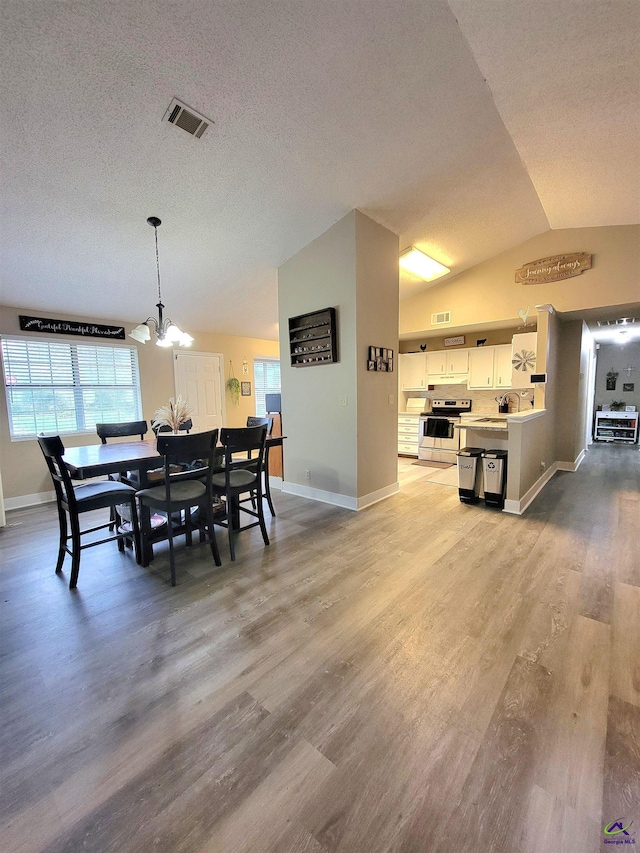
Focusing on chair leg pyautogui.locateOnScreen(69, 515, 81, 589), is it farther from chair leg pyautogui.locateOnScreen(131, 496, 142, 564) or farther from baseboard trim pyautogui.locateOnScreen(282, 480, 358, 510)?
baseboard trim pyautogui.locateOnScreen(282, 480, 358, 510)

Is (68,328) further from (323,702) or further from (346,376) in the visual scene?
(323,702)

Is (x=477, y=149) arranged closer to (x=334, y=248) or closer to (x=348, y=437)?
(x=334, y=248)

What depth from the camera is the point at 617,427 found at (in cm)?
834

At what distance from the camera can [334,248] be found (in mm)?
3674

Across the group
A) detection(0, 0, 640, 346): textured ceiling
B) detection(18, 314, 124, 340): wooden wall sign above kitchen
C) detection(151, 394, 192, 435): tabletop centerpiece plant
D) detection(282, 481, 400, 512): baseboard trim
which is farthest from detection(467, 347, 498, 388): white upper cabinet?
detection(18, 314, 124, 340): wooden wall sign above kitchen

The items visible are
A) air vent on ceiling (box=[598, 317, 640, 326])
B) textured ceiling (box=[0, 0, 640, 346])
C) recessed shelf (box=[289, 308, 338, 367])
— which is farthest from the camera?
air vent on ceiling (box=[598, 317, 640, 326])

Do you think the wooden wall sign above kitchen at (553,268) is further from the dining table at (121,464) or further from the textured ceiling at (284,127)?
the dining table at (121,464)

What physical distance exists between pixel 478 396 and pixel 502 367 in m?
0.77

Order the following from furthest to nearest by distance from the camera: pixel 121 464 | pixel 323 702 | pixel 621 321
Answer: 1. pixel 621 321
2. pixel 121 464
3. pixel 323 702

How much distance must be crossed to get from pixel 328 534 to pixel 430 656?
1.53 m

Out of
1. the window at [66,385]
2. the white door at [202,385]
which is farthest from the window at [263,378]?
the window at [66,385]

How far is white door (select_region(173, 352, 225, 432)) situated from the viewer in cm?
562

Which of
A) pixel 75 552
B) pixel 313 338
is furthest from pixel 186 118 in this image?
pixel 75 552

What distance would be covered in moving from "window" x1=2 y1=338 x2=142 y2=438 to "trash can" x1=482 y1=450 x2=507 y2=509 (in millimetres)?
4849
